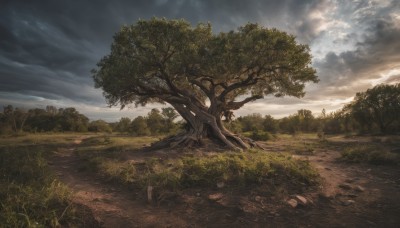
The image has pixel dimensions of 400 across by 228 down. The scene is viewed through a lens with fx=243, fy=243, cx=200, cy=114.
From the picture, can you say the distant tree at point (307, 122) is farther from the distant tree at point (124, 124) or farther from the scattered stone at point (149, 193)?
the scattered stone at point (149, 193)

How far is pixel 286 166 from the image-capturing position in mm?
10039

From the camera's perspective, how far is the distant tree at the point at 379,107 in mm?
45756

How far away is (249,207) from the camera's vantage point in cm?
713

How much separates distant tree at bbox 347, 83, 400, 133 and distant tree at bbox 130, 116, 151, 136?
4274 centimetres

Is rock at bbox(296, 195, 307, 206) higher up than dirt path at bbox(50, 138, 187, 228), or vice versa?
rock at bbox(296, 195, 307, 206)

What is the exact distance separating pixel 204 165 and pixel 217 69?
35.2 feet

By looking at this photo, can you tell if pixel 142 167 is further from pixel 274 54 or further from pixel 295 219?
pixel 274 54

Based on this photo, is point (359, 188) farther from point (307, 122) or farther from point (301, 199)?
point (307, 122)

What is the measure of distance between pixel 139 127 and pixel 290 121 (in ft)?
153

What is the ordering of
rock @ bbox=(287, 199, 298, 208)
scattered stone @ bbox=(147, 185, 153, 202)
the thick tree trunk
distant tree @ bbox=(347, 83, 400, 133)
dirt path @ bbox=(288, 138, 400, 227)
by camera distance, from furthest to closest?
distant tree @ bbox=(347, 83, 400, 133), the thick tree trunk, scattered stone @ bbox=(147, 185, 153, 202), rock @ bbox=(287, 199, 298, 208), dirt path @ bbox=(288, 138, 400, 227)

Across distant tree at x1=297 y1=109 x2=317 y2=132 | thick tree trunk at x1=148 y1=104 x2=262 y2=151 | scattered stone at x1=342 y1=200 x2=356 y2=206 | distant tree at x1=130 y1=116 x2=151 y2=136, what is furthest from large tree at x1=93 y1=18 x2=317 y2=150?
distant tree at x1=297 y1=109 x2=317 y2=132

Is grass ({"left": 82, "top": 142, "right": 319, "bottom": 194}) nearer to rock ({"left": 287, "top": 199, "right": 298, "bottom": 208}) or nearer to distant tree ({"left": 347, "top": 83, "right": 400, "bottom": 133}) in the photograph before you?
rock ({"left": 287, "top": 199, "right": 298, "bottom": 208})

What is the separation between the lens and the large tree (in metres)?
18.9

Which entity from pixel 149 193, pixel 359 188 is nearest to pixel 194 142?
pixel 149 193
